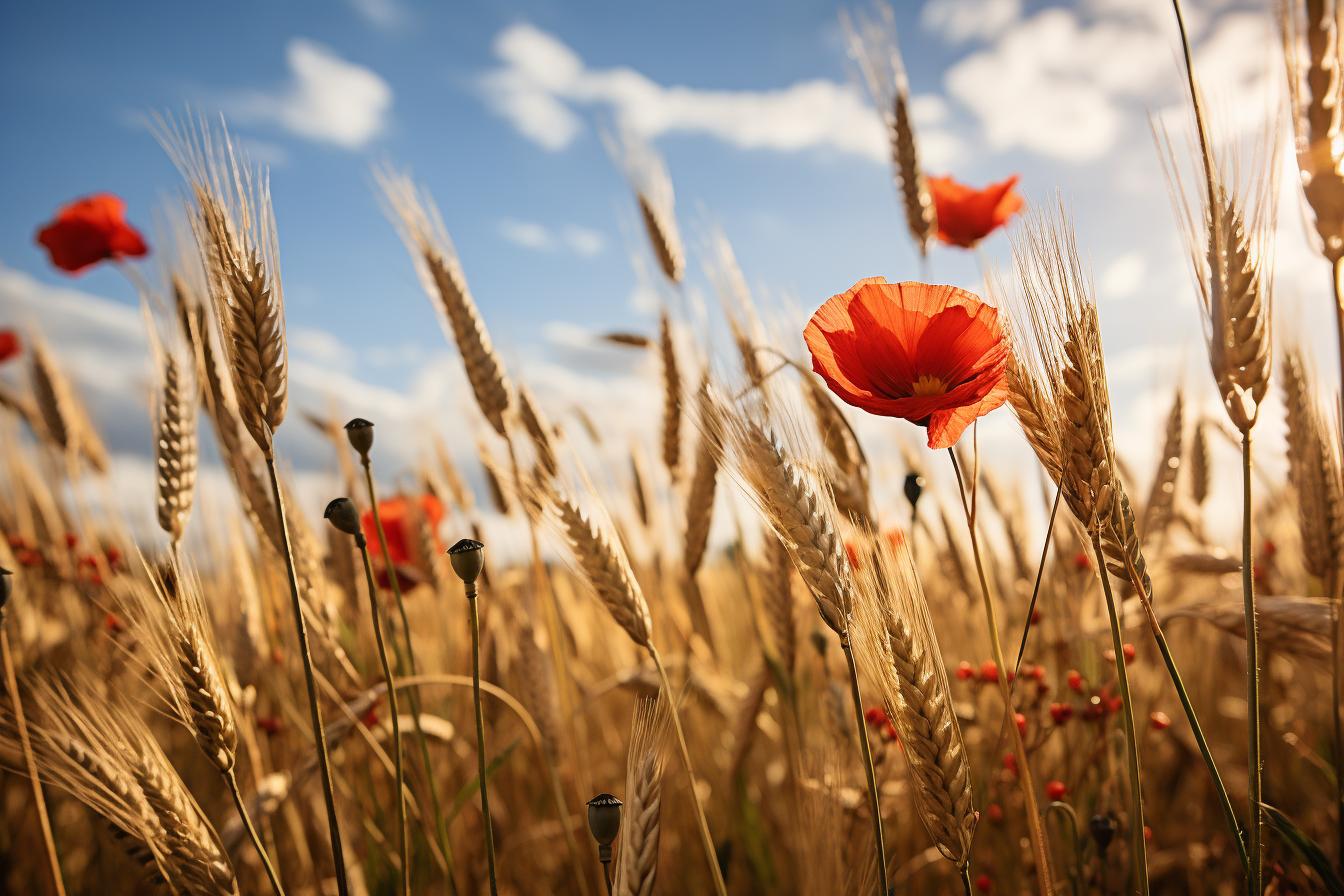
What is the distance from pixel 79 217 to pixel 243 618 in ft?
6.05

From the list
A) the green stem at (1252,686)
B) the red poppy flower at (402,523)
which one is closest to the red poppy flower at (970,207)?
the green stem at (1252,686)

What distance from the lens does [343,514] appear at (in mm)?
898

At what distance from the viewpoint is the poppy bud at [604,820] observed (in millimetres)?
688

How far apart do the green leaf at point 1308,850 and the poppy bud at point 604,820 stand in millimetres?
776

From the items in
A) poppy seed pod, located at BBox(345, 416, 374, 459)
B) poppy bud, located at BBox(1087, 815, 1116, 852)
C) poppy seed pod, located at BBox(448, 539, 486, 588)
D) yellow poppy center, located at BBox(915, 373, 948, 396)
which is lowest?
poppy bud, located at BBox(1087, 815, 1116, 852)

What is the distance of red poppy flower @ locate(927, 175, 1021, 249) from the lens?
189cm

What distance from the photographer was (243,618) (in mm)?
1681

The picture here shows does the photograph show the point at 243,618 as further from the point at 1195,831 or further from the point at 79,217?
the point at 1195,831

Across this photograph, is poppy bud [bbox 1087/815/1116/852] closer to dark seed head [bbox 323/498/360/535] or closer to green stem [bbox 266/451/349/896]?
green stem [bbox 266/451/349/896]

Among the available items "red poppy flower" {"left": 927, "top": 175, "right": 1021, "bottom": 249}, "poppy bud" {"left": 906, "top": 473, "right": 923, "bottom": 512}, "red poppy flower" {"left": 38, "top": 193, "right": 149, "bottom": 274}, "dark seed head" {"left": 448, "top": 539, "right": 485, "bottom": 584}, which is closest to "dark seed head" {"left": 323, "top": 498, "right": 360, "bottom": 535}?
"dark seed head" {"left": 448, "top": 539, "right": 485, "bottom": 584}

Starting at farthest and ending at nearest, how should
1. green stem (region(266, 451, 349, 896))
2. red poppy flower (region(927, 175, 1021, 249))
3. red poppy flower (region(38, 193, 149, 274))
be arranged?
red poppy flower (region(38, 193, 149, 274))
red poppy flower (region(927, 175, 1021, 249))
green stem (region(266, 451, 349, 896))

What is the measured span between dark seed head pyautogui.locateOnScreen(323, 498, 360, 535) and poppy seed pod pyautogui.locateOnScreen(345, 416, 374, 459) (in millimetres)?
74

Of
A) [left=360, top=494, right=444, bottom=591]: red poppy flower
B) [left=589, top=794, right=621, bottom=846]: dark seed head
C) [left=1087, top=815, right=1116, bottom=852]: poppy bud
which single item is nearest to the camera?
[left=589, top=794, right=621, bottom=846]: dark seed head

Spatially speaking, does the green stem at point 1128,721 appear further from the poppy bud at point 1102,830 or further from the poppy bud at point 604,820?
the poppy bud at point 604,820
